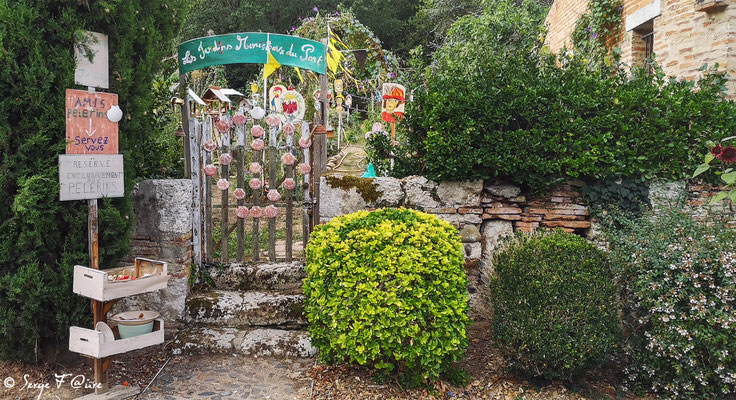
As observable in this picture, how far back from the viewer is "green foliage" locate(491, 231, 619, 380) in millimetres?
2979

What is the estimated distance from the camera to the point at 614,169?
12.7ft

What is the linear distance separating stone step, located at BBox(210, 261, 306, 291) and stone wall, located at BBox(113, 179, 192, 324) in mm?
391

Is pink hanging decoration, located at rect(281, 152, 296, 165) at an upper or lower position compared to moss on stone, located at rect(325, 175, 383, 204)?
upper

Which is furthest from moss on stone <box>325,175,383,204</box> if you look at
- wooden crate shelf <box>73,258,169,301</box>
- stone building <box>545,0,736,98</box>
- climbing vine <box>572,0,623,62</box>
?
climbing vine <box>572,0,623,62</box>

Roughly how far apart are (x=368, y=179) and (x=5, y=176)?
2637mm

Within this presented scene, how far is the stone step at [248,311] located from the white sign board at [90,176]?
1269mm

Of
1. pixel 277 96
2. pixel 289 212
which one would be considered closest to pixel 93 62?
pixel 289 212

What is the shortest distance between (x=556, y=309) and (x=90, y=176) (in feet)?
10.4

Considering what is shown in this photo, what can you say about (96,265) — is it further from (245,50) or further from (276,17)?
(276,17)

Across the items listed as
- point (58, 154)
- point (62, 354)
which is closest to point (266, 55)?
point (58, 154)

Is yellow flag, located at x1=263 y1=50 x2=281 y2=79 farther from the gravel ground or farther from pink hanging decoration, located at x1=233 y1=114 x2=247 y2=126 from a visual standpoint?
the gravel ground

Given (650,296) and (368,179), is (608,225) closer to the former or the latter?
(650,296)

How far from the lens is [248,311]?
3984 mm

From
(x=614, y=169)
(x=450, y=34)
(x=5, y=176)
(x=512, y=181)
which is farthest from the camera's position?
(x=450, y=34)
